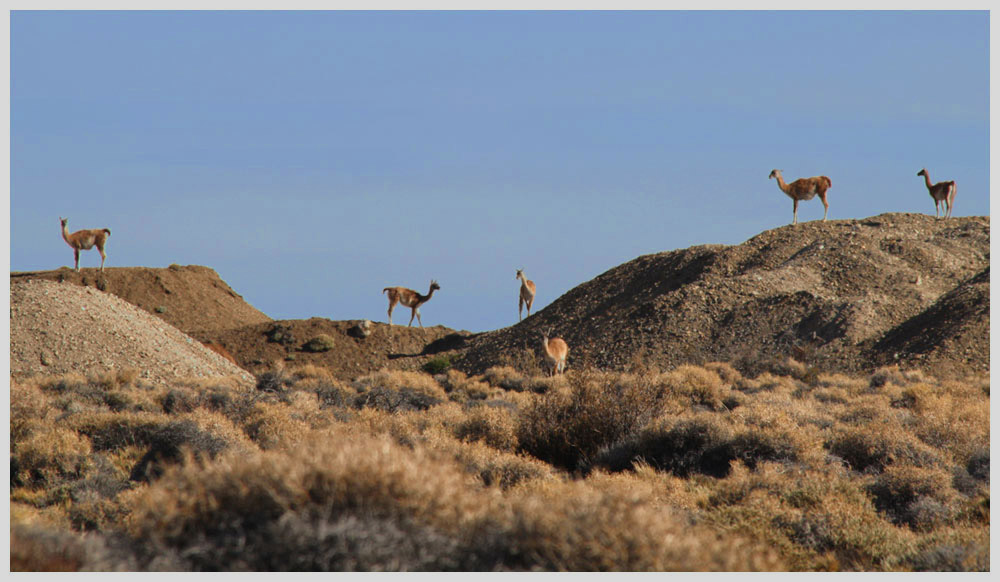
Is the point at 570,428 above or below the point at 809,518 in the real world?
above

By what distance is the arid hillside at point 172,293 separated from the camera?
4550 cm

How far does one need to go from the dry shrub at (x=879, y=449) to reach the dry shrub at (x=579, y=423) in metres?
2.89

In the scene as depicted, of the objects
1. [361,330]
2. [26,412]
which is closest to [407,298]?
[361,330]

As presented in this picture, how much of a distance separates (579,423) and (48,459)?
24.6 feet

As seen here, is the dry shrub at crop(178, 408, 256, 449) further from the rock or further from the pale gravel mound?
the rock

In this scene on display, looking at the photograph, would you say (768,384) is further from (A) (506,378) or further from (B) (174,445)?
(B) (174,445)

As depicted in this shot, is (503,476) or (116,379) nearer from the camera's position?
(503,476)

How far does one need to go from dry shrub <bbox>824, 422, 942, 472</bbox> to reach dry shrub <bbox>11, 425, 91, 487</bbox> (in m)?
10.6

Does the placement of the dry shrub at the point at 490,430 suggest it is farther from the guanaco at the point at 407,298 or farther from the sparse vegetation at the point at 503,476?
the guanaco at the point at 407,298

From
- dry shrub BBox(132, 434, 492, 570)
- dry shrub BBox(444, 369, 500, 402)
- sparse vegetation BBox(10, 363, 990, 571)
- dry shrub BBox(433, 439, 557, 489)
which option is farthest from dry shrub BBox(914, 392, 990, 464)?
dry shrub BBox(132, 434, 492, 570)

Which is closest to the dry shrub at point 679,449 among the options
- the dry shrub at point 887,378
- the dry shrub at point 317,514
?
the dry shrub at point 317,514

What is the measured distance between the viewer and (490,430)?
1505 cm

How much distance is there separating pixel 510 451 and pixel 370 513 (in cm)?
888

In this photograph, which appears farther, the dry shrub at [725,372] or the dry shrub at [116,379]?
the dry shrub at [725,372]
